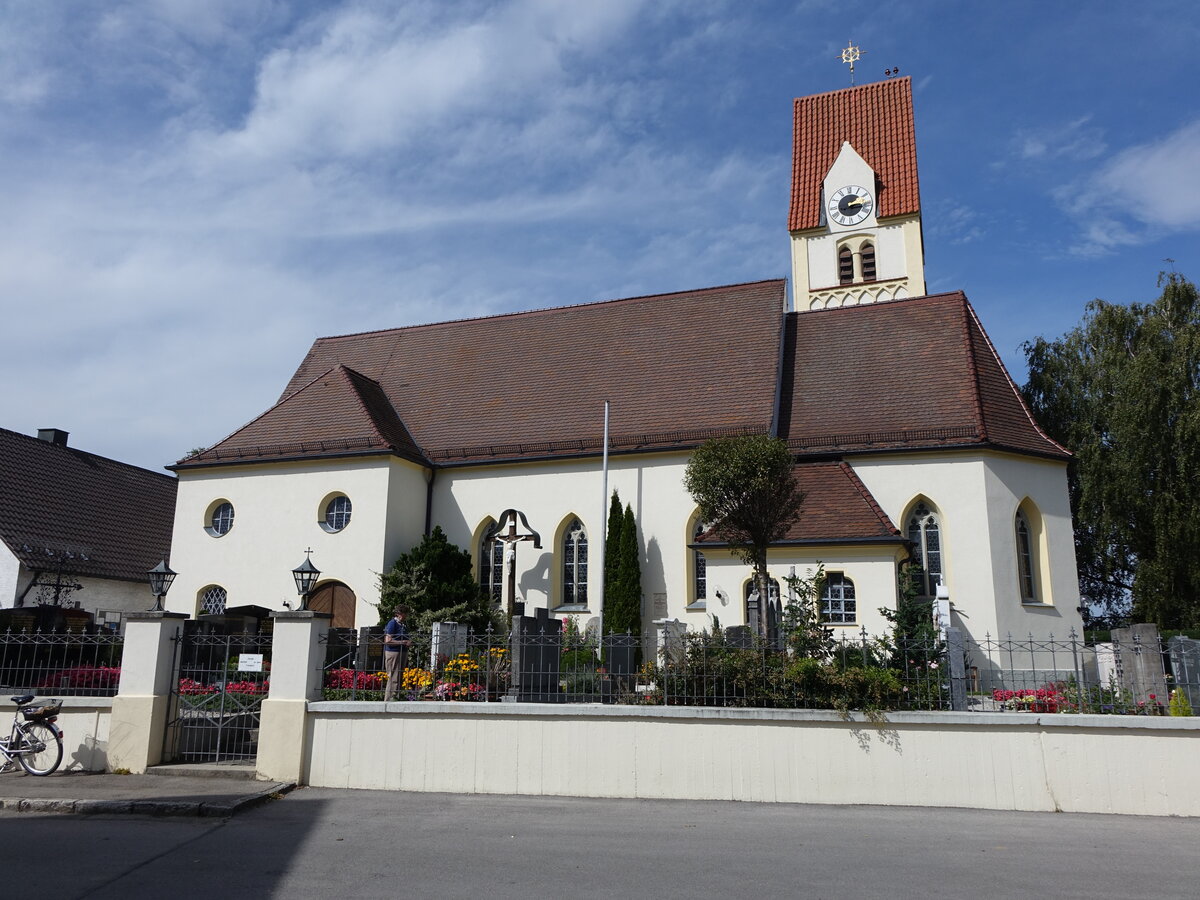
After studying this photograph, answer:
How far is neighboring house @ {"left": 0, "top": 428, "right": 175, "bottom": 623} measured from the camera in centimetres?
2286

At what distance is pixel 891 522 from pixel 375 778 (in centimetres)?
1214

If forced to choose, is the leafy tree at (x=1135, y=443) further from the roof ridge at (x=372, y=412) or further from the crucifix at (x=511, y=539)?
the roof ridge at (x=372, y=412)

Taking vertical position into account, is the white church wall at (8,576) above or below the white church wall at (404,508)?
below

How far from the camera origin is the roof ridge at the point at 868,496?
693 inches

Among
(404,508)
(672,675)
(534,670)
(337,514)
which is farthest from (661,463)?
(672,675)

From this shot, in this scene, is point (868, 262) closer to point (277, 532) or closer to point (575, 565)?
point (575, 565)

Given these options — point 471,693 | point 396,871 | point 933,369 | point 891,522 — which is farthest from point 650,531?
point 396,871

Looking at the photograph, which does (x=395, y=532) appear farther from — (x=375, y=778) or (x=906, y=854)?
(x=906, y=854)

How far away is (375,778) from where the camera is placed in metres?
10.2

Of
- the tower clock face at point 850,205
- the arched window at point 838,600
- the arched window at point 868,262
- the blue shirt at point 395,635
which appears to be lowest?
the blue shirt at point 395,635

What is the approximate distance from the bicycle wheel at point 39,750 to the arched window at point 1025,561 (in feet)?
55.4

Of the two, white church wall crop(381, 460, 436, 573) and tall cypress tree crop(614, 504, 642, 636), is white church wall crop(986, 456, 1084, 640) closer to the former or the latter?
tall cypress tree crop(614, 504, 642, 636)

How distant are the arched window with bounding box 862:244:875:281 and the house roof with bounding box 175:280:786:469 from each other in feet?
43.9

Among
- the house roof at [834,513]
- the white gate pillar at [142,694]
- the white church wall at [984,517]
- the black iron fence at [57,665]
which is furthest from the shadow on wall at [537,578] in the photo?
the white gate pillar at [142,694]
